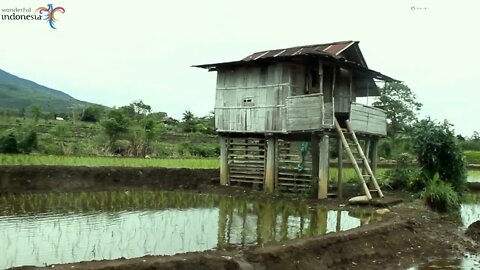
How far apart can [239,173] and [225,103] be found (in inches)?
119

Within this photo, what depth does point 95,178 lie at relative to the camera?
19.7 metres

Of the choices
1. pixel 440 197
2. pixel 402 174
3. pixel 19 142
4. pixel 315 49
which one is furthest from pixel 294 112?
pixel 19 142

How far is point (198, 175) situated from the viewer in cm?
2211

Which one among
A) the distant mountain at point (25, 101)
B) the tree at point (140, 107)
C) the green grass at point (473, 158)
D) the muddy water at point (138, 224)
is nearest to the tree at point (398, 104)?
the green grass at point (473, 158)

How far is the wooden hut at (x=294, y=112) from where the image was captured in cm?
1767

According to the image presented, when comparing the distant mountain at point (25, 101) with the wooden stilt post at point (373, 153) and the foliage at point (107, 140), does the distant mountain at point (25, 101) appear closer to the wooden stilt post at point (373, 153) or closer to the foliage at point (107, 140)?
the foliage at point (107, 140)

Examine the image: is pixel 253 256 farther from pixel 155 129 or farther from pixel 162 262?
pixel 155 129

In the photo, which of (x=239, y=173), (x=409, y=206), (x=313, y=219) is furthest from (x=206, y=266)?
(x=239, y=173)

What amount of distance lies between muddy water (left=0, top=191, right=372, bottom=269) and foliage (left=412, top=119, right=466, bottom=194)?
5.31 metres

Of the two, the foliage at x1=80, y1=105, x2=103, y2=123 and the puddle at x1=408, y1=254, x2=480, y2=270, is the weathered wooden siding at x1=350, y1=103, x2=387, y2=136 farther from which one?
the foliage at x1=80, y1=105, x2=103, y2=123

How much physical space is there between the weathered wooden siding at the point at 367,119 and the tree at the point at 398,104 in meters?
31.6

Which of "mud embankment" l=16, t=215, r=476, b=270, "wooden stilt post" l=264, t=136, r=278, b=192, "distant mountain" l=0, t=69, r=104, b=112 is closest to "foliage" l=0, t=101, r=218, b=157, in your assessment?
"wooden stilt post" l=264, t=136, r=278, b=192

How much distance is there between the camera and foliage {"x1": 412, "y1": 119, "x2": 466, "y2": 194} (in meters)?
17.9

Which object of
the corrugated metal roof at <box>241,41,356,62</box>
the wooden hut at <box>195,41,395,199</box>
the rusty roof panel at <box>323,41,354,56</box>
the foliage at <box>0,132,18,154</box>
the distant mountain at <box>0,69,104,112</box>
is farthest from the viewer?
the distant mountain at <box>0,69,104,112</box>
